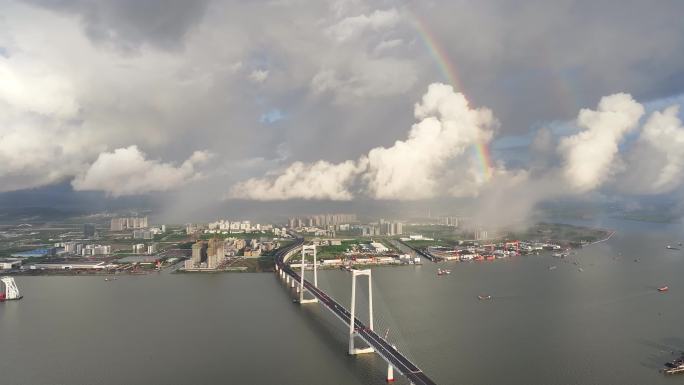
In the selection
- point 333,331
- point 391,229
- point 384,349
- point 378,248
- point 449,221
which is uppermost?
point 449,221

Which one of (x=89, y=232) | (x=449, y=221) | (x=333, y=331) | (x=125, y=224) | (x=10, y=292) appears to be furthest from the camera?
(x=449, y=221)

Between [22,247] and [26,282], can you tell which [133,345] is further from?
[22,247]

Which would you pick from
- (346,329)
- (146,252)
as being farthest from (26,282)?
(346,329)

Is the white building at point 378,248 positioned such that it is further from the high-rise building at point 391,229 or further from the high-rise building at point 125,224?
the high-rise building at point 125,224

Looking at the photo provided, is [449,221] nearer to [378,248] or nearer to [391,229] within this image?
[391,229]

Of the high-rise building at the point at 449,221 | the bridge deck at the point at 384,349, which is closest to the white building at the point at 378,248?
the bridge deck at the point at 384,349

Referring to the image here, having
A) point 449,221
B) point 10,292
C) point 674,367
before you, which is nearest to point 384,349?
point 674,367

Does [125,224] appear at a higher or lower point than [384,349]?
higher

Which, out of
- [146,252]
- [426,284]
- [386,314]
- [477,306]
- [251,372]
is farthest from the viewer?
[146,252]
